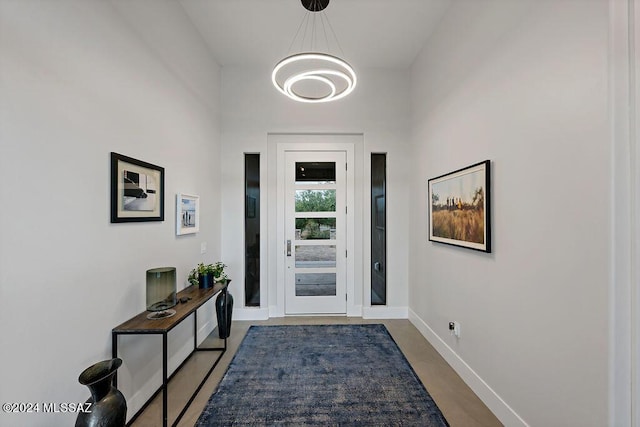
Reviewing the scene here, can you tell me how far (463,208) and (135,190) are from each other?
2548 millimetres

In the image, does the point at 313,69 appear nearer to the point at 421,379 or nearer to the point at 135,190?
the point at 135,190

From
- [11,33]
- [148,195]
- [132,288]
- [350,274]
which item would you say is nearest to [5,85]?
[11,33]

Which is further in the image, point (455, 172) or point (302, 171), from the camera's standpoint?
point (302, 171)

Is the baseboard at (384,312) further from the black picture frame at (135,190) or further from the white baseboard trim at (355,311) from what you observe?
the black picture frame at (135,190)

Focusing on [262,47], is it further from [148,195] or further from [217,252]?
[217,252]

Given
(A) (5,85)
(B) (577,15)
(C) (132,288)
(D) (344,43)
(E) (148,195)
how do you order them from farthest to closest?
(D) (344,43) < (E) (148,195) < (C) (132,288) < (B) (577,15) < (A) (5,85)

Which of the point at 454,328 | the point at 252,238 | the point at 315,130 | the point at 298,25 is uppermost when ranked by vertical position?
the point at 298,25

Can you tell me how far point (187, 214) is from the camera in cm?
275

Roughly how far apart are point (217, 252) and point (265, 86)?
2253 millimetres

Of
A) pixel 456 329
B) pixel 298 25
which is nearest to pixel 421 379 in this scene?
pixel 456 329

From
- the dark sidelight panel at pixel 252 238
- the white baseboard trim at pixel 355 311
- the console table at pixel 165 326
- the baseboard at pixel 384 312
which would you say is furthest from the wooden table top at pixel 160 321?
the baseboard at pixel 384 312

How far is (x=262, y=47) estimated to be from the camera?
3.31 metres

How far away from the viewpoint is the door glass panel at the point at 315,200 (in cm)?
388

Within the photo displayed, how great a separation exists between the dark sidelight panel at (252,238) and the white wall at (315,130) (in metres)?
0.09
